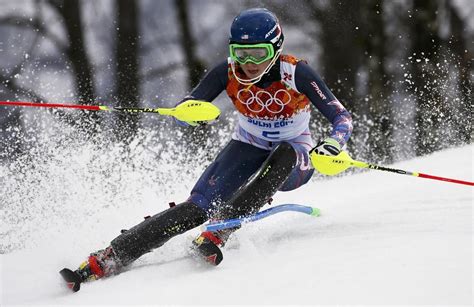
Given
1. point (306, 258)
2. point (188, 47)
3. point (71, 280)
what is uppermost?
point (71, 280)

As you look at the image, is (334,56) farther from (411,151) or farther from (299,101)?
(299,101)

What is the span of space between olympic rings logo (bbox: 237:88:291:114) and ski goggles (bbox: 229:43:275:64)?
241mm

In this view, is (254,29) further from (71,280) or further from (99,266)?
(71,280)

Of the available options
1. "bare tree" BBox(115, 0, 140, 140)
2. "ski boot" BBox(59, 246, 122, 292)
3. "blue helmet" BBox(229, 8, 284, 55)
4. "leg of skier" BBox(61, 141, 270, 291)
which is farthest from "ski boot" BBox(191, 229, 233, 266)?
"bare tree" BBox(115, 0, 140, 140)

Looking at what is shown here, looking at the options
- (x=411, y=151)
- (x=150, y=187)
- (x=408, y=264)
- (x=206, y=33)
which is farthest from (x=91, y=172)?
(x=411, y=151)

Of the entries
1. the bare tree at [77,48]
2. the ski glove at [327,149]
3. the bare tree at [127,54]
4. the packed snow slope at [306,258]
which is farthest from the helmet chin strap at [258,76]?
the bare tree at [77,48]

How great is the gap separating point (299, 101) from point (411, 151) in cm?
1112

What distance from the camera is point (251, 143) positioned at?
446cm

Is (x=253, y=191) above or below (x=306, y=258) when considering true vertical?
above

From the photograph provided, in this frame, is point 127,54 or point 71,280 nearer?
point 71,280

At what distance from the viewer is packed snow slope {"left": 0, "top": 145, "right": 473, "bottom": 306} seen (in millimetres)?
2977

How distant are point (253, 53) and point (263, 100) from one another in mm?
334

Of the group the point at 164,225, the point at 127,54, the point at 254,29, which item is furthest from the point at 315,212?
the point at 127,54

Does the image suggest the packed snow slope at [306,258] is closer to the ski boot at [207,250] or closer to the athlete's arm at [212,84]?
the ski boot at [207,250]
